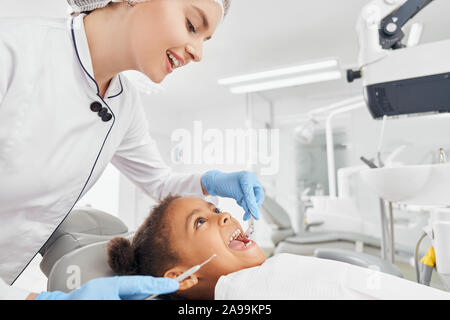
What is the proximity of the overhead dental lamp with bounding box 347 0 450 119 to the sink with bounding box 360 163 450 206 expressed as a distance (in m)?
0.20

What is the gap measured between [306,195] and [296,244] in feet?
3.79

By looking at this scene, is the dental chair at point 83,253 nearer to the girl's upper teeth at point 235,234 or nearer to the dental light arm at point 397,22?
the girl's upper teeth at point 235,234

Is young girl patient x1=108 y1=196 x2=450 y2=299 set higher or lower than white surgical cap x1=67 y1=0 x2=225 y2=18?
lower

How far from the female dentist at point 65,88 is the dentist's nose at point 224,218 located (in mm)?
346

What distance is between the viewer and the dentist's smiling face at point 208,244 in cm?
70

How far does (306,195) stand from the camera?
3.53m

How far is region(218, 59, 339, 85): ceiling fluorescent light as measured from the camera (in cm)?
262

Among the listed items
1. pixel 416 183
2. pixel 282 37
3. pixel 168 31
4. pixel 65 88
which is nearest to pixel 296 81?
pixel 282 37

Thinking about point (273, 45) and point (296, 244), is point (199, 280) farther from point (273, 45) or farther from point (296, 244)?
point (273, 45)

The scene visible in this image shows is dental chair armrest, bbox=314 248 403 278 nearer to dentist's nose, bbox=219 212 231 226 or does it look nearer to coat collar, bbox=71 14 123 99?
dentist's nose, bbox=219 212 231 226

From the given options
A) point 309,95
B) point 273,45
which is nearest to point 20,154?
point 273,45

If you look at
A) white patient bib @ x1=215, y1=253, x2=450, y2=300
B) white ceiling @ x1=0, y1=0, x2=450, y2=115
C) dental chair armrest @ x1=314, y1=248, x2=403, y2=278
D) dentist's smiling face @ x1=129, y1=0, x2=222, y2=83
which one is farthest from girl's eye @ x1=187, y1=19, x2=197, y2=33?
white ceiling @ x1=0, y1=0, x2=450, y2=115

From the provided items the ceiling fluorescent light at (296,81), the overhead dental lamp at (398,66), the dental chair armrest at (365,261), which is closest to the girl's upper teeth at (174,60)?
the overhead dental lamp at (398,66)
